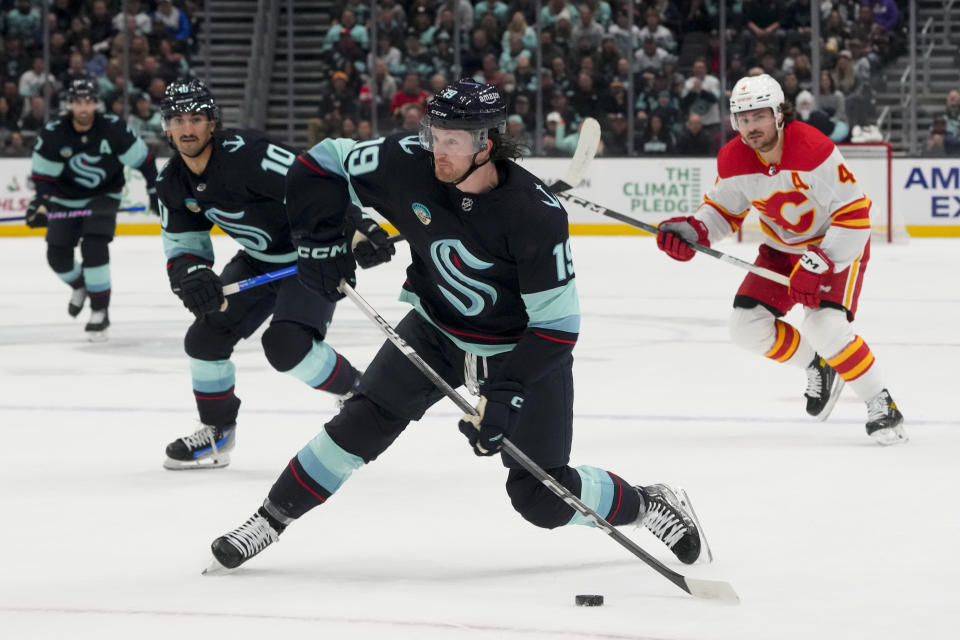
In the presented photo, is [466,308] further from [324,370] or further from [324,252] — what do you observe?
[324,370]

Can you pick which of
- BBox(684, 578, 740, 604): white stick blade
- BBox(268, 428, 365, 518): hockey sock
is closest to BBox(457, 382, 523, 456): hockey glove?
BBox(268, 428, 365, 518): hockey sock

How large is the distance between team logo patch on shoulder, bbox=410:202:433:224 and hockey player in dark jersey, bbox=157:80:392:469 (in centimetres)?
110

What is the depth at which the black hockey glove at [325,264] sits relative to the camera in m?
2.89

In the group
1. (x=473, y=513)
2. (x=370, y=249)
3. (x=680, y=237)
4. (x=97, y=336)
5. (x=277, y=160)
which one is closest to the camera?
(x=370, y=249)

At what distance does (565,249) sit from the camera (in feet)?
8.48

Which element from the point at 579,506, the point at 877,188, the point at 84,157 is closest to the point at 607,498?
the point at 579,506

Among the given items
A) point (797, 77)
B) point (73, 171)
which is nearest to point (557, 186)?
point (73, 171)

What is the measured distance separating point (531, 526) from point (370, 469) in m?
0.77

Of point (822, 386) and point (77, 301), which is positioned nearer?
point (822, 386)

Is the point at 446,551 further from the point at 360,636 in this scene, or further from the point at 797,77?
the point at 797,77

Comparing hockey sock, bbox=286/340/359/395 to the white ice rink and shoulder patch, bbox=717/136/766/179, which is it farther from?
shoulder patch, bbox=717/136/766/179

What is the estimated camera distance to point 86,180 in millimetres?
6754

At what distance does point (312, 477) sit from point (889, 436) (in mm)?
2008

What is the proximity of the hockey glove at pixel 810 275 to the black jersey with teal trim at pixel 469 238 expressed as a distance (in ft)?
5.27
